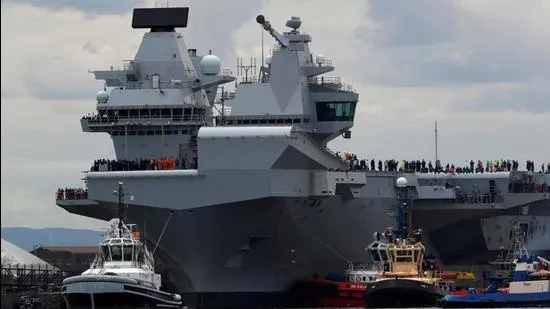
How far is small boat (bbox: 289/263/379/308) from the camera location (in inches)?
3046

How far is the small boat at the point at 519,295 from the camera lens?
68250 millimetres

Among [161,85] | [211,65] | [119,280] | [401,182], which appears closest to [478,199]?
[401,182]

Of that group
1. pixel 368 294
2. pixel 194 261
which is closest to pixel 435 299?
pixel 368 294

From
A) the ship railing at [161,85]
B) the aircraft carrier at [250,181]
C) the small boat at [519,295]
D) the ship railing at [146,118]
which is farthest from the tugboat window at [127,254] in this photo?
the ship railing at [161,85]

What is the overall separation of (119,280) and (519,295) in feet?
64.0

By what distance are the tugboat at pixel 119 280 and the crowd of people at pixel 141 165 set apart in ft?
29.1

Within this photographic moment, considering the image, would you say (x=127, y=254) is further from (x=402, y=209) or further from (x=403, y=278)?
(x=402, y=209)

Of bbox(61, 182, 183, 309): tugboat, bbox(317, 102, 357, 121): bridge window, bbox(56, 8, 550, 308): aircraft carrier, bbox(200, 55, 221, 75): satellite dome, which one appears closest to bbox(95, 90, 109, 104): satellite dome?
bbox(56, 8, 550, 308): aircraft carrier

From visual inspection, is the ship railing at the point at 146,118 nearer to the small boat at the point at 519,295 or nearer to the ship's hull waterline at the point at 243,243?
the ship's hull waterline at the point at 243,243

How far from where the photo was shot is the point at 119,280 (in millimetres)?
57219

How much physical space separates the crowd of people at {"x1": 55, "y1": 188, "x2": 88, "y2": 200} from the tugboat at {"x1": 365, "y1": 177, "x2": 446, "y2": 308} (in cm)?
1373

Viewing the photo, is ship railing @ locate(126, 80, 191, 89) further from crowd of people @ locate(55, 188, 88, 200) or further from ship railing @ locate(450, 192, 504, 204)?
ship railing @ locate(450, 192, 504, 204)

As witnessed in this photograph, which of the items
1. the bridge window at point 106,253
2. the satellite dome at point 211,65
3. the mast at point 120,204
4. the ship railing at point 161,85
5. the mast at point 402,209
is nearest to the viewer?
the bridge window at point 106,253

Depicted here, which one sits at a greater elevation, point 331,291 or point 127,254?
point 127,254
